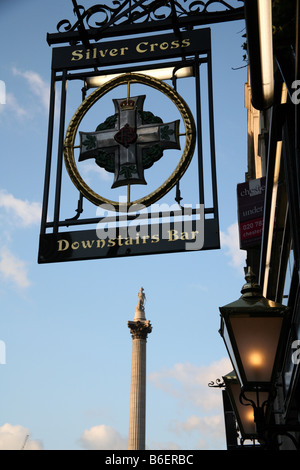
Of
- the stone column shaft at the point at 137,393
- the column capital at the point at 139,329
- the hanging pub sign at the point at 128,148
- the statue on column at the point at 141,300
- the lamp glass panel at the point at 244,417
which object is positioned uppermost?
the statue on column at the point at 141,300

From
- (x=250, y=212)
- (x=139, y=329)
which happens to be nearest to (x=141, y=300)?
(x=139, y=329)

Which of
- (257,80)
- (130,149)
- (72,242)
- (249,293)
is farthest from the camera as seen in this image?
(130,149)

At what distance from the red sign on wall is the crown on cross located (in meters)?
7.92

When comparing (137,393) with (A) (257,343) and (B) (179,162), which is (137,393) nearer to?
(B) (179,162)

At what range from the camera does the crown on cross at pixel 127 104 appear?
863cm

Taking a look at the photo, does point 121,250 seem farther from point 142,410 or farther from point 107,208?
point 142,410

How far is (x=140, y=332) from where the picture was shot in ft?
170

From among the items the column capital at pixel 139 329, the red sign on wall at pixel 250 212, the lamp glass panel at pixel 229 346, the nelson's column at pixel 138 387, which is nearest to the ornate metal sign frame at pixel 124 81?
the lamp glass panel at pixel 229 346

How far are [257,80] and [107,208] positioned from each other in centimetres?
442

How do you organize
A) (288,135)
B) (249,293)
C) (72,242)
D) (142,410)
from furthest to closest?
(142,410), (72,242), (288,135), (249,293)

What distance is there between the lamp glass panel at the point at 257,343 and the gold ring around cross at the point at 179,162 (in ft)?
12.0

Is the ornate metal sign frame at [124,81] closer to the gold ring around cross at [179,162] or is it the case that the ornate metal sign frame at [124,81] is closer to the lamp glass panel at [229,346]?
the gold ring around cross at [179,162]
